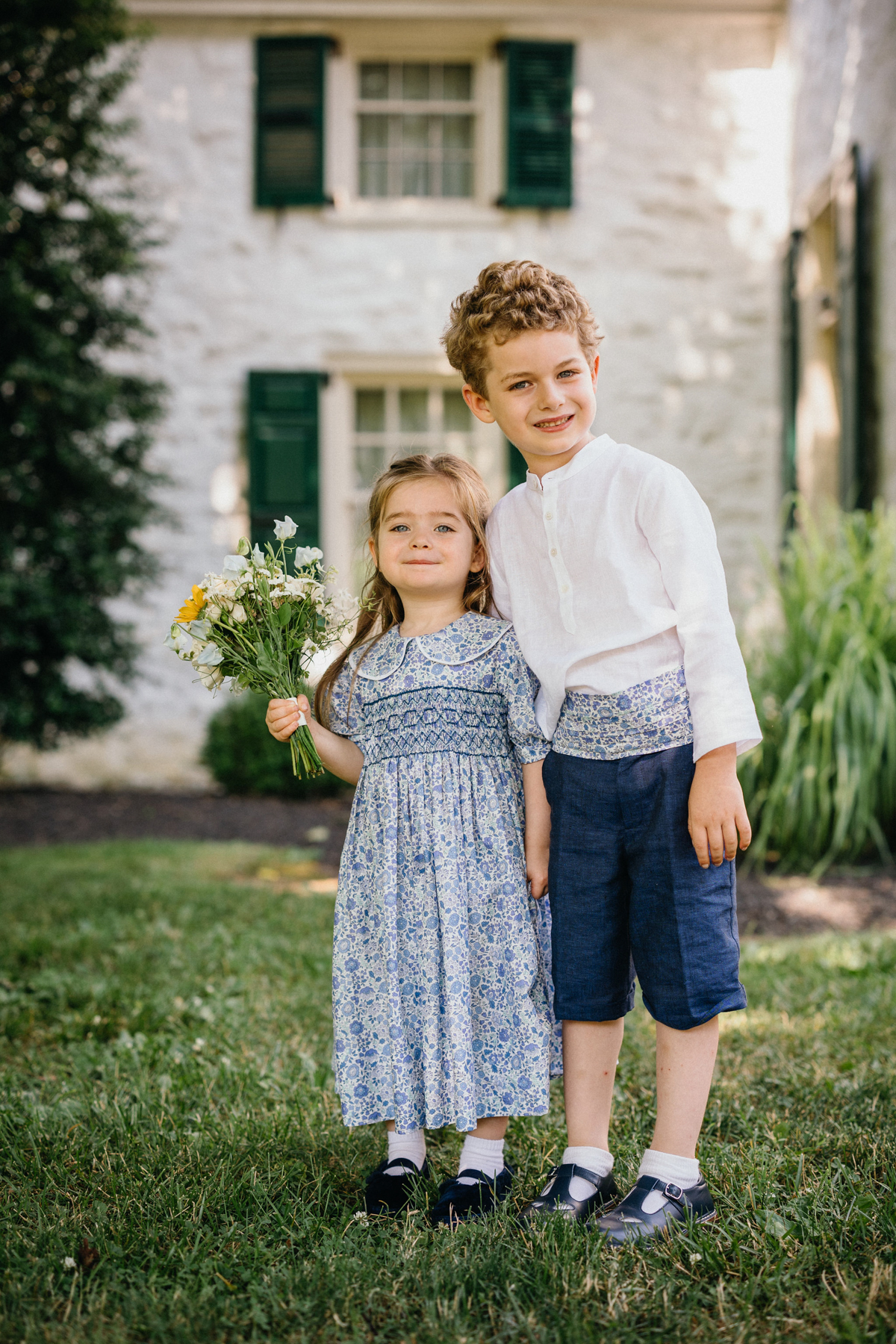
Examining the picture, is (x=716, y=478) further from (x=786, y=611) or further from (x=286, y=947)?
(x=286, y=947)

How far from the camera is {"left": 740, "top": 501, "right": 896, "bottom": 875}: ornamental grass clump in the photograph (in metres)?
4.67

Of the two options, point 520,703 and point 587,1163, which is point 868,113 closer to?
point 520,703

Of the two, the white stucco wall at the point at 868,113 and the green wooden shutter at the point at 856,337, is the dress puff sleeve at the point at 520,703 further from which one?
the green wooden shutter at the point at 856,337

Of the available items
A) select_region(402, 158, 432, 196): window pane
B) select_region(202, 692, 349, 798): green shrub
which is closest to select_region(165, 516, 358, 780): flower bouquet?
select_region(202, 692, 349, 798): green shrub

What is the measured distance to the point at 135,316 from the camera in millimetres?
6238

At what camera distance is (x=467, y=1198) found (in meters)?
1.86

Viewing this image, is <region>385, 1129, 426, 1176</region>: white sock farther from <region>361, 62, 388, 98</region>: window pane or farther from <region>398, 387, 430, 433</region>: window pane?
<region>361, 62, 388, 98</region>: window pane

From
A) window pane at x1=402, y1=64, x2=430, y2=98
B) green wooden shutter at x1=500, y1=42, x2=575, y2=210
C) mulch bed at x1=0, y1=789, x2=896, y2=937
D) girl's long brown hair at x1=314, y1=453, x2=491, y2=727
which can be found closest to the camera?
girl's long brown hair at x1=314, y1=453, x2=491, y2=727

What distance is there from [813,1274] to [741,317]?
7465 mm

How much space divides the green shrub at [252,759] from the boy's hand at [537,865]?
543cm

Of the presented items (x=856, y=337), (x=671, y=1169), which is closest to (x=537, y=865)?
(x=671, y=1169)

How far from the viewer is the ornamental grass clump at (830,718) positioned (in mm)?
4668

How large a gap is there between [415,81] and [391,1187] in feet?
27.0

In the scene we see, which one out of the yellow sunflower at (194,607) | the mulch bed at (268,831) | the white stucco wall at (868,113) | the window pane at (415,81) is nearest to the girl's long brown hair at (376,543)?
the yellow sunflower at (194,607)
